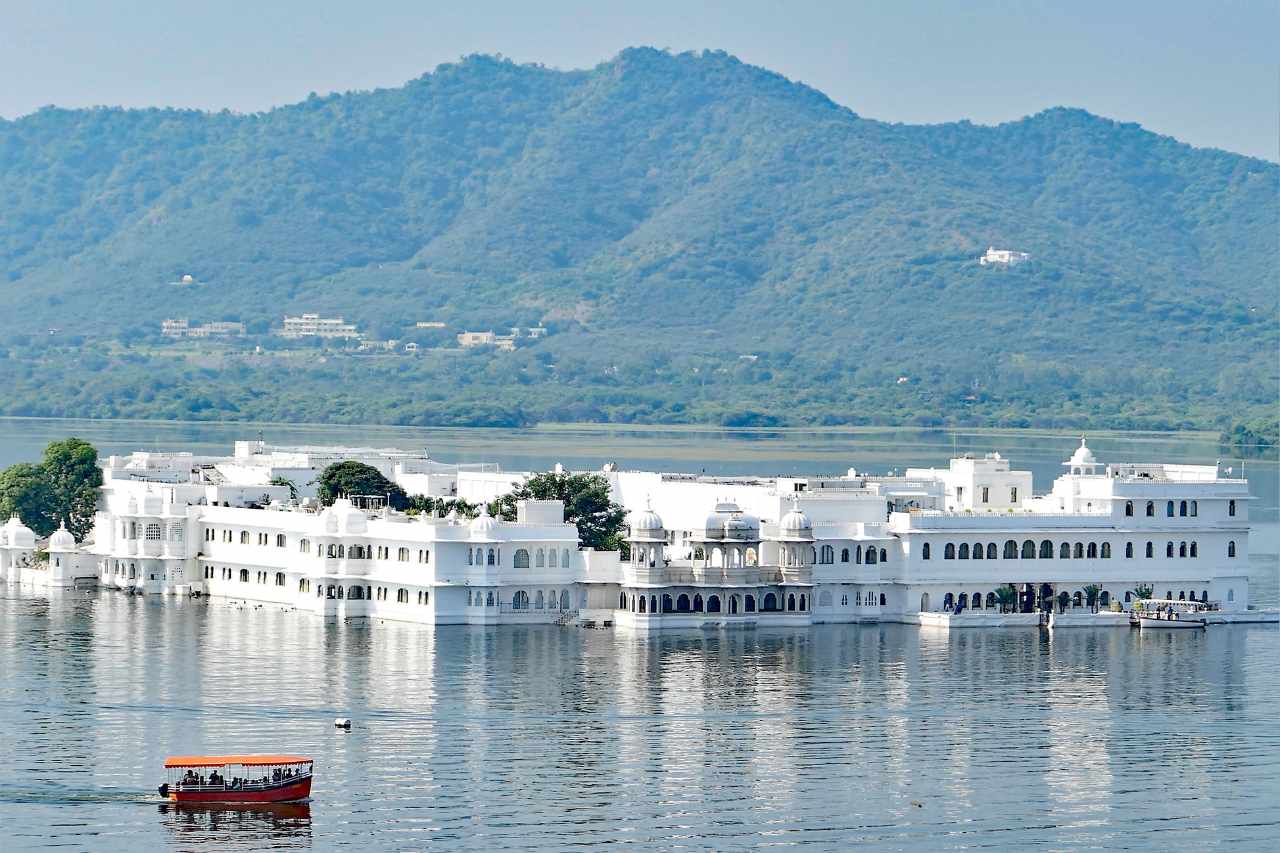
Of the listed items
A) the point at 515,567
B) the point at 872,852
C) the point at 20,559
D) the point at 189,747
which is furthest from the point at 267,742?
the point at 20,559

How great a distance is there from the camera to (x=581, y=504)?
78688 millimetres

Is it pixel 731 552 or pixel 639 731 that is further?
pixel 731 552

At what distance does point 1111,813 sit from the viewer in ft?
165

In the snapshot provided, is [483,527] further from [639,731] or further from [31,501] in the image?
[31,501]

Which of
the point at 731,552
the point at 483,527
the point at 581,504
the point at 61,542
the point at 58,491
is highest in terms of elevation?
the point at 58,491

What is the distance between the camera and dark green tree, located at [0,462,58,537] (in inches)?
3501

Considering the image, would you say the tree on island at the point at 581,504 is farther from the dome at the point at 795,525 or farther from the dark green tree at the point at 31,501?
the dark green tree at the point at 31,501

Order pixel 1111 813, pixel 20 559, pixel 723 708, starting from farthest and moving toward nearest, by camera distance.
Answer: pixel 20 559 < pixel 723 708 < pixel 1111 813

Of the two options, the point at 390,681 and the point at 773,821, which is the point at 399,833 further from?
the point at 390,681

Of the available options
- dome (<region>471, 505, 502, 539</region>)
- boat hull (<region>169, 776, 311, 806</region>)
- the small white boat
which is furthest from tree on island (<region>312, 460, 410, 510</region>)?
boat hull (<region>169, 776, 311, 806</region>)

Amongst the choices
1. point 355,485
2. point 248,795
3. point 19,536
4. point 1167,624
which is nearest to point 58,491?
point 19,536

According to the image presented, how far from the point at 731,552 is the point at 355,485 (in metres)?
14.7

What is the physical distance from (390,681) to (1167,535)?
75.5ft

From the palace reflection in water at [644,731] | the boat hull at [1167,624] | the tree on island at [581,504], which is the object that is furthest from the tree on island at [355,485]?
the boat hull at [1167,624]
